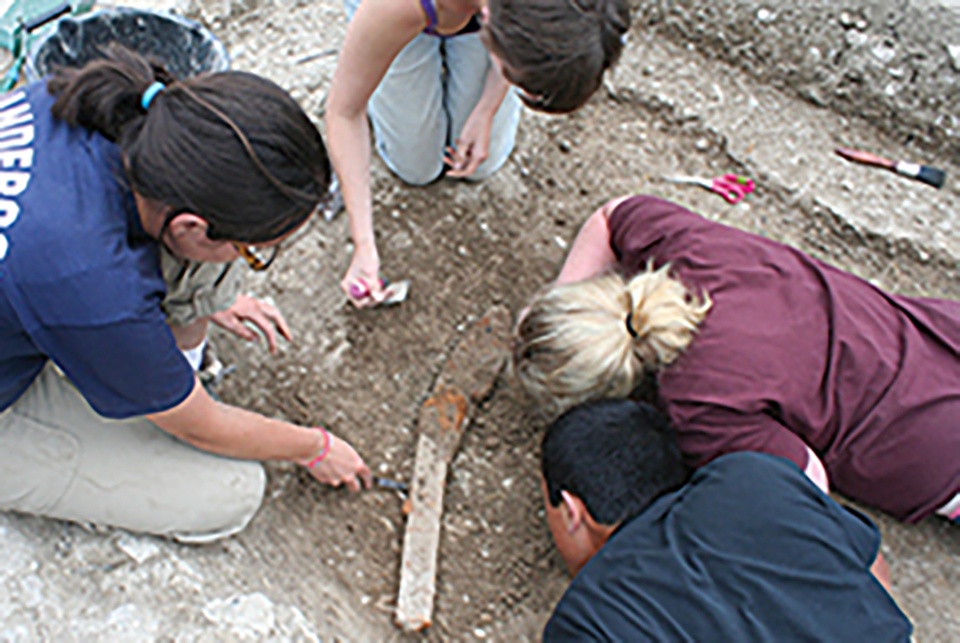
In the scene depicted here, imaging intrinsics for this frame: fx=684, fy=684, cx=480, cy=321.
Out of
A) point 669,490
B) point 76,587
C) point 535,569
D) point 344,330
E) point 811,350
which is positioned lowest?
point 535,569

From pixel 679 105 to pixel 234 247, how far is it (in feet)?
6.78

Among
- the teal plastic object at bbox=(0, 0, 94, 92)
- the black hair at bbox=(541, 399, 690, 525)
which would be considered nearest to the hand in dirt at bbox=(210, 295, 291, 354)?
the black hair at bbox=(541, 399, 690, 525)

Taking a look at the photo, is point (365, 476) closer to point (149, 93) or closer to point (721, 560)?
point (721, 560)

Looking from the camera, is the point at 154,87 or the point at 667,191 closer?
the point at 154,87

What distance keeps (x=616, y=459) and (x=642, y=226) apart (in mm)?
668

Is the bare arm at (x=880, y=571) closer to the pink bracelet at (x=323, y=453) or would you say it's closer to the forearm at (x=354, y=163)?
the pink bracelet at (x=323, y=453)

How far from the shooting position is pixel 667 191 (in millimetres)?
2572

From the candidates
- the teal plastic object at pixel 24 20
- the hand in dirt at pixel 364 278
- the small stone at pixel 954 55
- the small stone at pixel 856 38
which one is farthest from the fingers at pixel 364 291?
the small stone at pixel 954 55

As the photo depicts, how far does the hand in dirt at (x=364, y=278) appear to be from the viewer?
1.99m

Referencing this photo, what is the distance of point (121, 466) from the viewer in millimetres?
1599

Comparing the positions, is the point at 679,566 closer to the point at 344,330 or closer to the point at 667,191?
the point at 344,330

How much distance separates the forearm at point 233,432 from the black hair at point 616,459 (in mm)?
592

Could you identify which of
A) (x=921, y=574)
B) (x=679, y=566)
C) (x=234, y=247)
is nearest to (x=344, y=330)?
(x=234, y=247)

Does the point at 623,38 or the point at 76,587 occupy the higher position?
the point at 623,38
